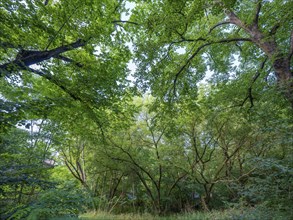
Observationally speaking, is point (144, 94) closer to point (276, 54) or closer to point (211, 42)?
point (211, 42)

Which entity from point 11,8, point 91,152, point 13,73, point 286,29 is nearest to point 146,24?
point 11,8

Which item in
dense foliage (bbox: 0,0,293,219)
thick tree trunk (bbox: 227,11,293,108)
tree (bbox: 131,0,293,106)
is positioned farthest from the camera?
tree (bbox: 131,0,293,106)

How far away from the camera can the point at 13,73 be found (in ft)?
9.75

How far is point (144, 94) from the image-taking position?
583cm

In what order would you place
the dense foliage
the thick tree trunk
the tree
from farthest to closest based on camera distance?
the tree → the thick tree trunk → the dense foliage

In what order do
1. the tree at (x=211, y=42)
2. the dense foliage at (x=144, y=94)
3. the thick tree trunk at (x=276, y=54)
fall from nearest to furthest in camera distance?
the dense foliage at (x=144, y=94)
the thick tree trunk at (x=276, y=54)
the tree at (x=211, y=42)

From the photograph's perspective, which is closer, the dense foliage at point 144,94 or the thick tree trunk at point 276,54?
the dense foliage at point 144,94

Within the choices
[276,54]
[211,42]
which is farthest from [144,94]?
[276,54]

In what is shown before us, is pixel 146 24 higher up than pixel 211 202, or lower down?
higher up

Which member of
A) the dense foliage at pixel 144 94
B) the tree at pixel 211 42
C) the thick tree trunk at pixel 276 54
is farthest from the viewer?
the tree at pixel 211 42

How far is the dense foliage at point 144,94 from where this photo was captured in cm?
298

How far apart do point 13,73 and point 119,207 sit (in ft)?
27.3

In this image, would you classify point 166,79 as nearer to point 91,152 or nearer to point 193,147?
point 193,147

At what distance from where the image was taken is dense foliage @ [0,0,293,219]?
118 inches
